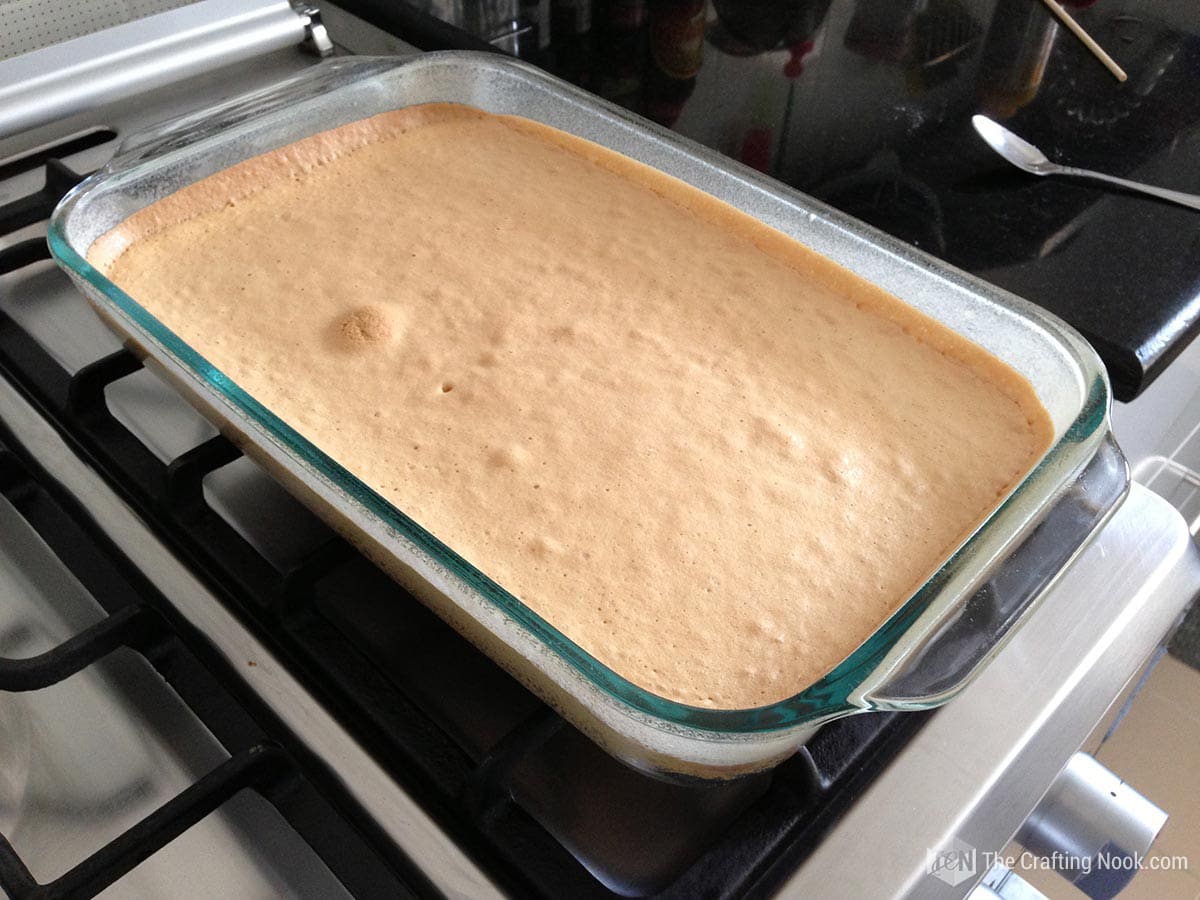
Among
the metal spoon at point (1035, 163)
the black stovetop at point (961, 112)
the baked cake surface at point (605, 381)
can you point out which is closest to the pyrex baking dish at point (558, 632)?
the baked cake surface at point (605, 381)

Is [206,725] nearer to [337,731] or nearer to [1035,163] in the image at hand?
[337,731]

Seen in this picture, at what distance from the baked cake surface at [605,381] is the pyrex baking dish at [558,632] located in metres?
0.02

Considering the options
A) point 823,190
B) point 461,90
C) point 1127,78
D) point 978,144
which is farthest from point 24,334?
point 1127,78

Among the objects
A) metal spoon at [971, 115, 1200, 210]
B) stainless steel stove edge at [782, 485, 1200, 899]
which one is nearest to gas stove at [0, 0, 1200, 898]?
stainless steel stove edge at [782, 485, 1200, 899]

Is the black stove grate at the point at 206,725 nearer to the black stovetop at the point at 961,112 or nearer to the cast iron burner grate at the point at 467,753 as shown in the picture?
the cast iron burner grate at the point at 467,753

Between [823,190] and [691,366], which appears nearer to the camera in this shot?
[691,366]

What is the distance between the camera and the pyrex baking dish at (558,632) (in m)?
0.43

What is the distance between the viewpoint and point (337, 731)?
20.5 inches

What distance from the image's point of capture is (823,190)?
93 centimetres

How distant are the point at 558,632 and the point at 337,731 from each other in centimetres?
16

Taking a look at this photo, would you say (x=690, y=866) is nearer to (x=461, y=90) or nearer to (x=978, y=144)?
(x=461, y=90)

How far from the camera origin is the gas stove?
0.48 metres

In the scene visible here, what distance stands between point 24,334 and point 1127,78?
1.10 m

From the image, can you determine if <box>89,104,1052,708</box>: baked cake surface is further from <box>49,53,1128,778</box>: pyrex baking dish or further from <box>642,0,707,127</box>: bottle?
<box>642,0,707,127</box>: bottle
